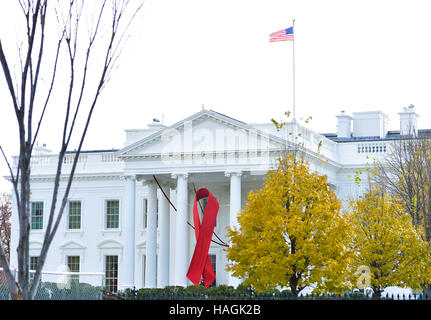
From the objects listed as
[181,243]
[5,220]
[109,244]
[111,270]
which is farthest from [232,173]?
[5,220]

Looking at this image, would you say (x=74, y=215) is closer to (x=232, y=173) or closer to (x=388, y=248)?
(x=232, y=173)

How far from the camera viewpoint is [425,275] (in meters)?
28.1

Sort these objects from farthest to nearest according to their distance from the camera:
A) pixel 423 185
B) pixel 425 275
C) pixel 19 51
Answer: pixel 423 185 → pixel 425 275 → pixel 19 51

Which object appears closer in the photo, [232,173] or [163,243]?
[232,173]

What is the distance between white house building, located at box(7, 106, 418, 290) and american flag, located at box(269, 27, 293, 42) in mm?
4745

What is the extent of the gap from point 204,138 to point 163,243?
23.3 feet

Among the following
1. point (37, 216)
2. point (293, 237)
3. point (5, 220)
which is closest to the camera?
point (293, 237)

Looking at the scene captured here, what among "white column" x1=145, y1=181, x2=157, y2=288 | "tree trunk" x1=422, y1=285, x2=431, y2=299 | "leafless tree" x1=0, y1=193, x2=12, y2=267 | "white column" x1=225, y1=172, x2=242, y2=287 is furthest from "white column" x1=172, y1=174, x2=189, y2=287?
"leafless tree" x1=0, y1=193, x2=12, y2=267

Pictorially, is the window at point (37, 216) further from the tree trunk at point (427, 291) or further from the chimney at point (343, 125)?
the tree trunk at point (427, 291)

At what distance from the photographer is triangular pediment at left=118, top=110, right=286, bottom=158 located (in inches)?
1635

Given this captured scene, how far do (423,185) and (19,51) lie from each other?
2365cm

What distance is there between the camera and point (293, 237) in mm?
26281
